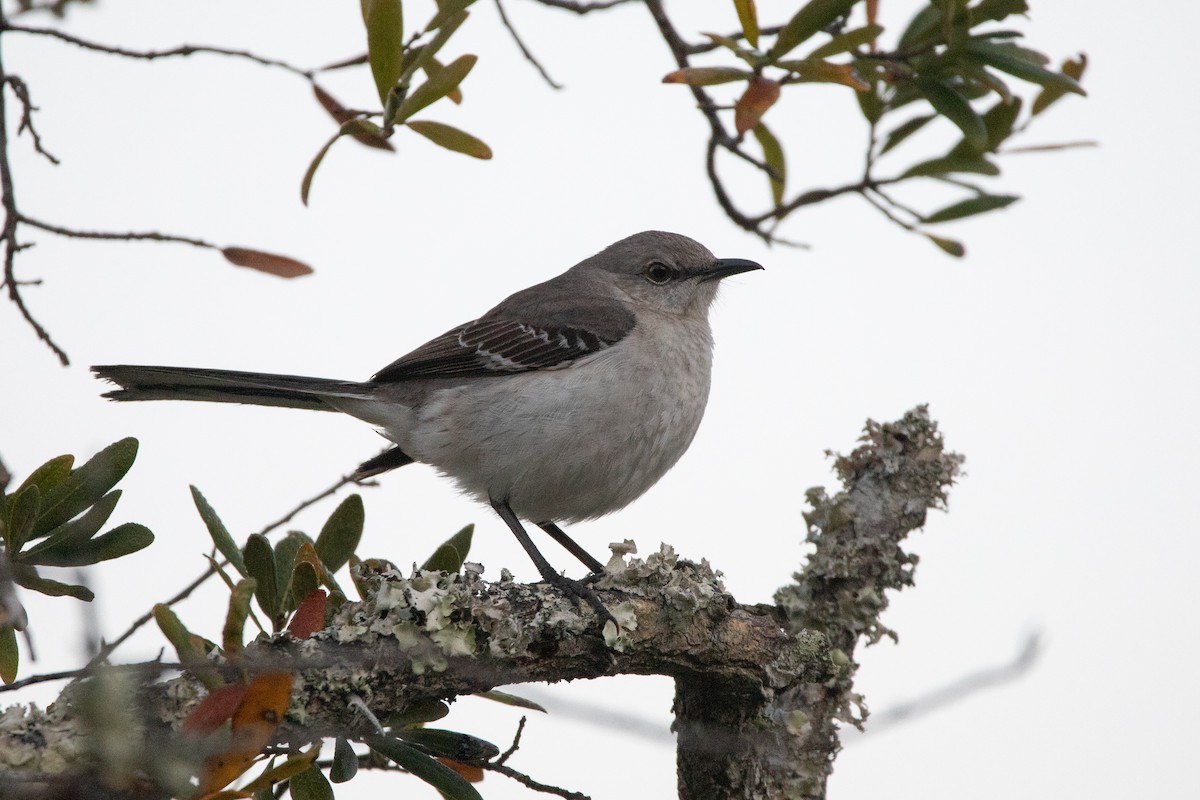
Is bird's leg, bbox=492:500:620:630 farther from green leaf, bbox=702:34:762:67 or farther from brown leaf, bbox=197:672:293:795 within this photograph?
green leaf, bbox=702:34:762:67

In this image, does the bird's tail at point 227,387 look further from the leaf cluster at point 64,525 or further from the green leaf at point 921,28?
the green leaf at point 921,28

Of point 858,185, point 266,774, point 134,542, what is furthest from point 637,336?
point 266,774

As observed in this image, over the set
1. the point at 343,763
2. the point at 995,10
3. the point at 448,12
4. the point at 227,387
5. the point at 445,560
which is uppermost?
the point at 995,10

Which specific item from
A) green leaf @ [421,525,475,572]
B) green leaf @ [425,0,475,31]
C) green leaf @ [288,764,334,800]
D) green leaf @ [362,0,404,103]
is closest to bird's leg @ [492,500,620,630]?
green leaf @ [421,525,475,572]

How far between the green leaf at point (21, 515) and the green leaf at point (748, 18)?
2.33 metres

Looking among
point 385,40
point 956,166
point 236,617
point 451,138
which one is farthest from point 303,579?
point 956,166

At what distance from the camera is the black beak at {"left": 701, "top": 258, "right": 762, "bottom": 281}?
5.45 meters

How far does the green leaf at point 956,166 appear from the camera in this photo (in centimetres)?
427

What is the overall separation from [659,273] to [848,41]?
7.68 feet

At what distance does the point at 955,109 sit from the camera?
385 centimetres

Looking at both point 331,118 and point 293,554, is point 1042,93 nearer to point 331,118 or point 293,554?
point 331,118

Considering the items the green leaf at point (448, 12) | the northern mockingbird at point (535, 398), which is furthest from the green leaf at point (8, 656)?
the green leaf at point (448, 12)

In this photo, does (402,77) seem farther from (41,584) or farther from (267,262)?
(41,584)

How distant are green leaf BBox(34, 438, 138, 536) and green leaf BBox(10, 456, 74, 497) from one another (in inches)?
0.8
